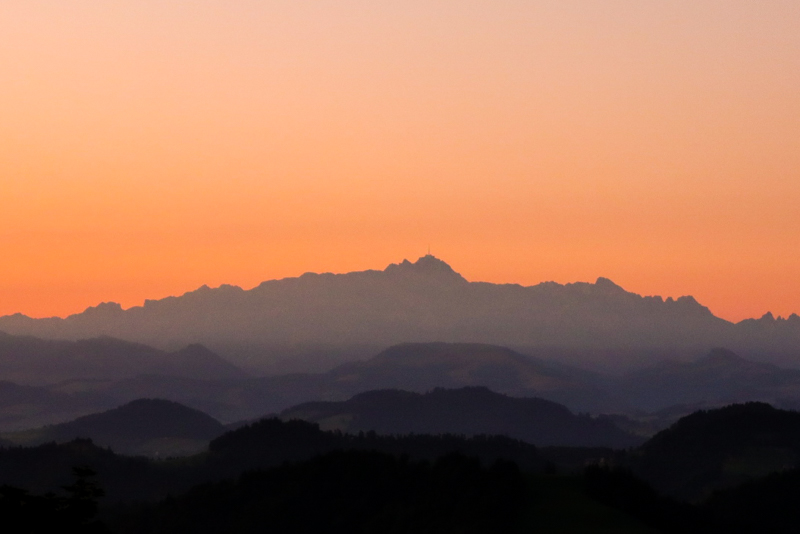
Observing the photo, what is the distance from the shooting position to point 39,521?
3132 inches

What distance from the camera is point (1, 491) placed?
80375mm

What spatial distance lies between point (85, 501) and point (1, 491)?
534cm

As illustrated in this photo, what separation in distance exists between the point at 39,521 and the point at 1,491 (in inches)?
131

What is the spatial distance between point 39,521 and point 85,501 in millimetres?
3328

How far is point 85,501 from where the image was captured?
81.7m
